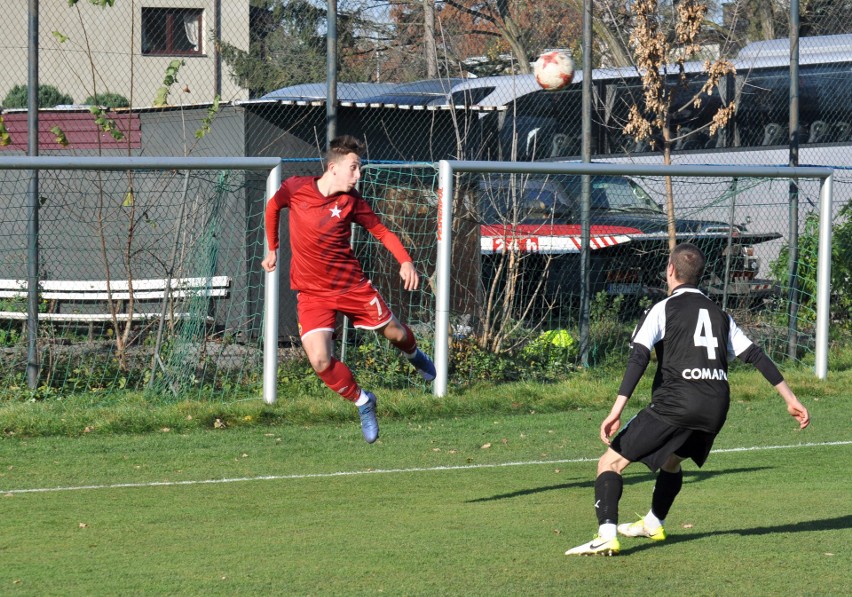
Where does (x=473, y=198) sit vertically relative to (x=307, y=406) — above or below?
above

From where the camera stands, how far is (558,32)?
64.2 ft

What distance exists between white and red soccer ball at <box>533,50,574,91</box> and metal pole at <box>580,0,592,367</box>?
730mm

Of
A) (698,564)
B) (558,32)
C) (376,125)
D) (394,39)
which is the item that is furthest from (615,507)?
(558,32)

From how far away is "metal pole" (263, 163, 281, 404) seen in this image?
10.0 meters

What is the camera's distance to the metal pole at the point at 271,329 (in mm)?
10047

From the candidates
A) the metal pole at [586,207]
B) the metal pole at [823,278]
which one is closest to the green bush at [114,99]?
the metal pole at [586,207]

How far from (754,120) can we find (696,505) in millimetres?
10968

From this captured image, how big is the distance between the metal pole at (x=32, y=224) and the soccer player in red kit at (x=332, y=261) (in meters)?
3.77

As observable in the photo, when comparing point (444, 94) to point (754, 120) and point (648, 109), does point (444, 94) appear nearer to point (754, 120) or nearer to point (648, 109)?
point (648, 109)

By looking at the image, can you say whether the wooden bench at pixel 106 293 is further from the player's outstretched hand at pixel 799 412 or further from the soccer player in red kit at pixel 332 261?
the player's outstretched hand at pixel 799 412

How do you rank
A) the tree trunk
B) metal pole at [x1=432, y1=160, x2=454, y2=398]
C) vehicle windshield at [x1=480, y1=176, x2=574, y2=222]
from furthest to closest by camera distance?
the tree trunk → vehicle windshield at [x1=480, y1=176, x2=574, y2=222] → metal pole at [x1=432, y1=160, x2=454, y2=398]

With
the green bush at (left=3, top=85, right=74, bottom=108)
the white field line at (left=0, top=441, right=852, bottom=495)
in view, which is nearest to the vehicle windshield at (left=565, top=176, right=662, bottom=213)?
the white field line at (left=0, top=441, right=852, bottom=495)

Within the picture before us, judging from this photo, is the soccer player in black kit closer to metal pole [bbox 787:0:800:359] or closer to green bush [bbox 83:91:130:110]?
metal pole [bbox 787:0:800:359]

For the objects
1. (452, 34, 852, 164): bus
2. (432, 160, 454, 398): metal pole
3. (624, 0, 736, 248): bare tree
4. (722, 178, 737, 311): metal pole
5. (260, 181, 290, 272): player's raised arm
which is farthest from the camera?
(452, 34, 852, 164): bus
